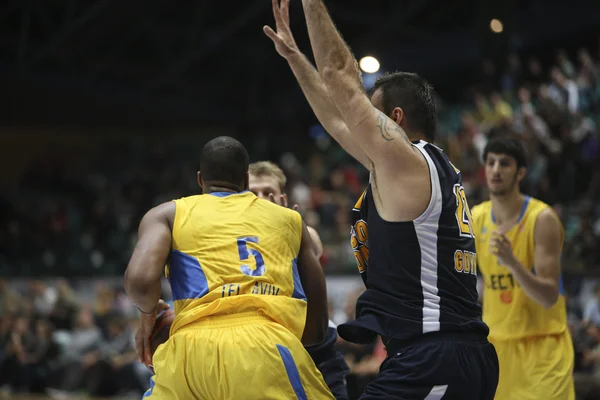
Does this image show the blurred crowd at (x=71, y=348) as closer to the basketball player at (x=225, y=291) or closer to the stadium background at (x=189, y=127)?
the stadium background at (x=189, y=127)

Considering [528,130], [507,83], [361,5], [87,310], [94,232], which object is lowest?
[87,310]

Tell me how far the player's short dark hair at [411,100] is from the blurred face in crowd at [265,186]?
1.75 meters

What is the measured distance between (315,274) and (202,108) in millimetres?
20769

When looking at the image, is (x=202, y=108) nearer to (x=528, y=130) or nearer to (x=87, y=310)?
(x=87, y=310)

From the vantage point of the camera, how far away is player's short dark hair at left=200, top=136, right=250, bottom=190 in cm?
422

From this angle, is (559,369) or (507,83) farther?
(507,83)

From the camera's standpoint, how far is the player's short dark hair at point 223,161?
4219 mm

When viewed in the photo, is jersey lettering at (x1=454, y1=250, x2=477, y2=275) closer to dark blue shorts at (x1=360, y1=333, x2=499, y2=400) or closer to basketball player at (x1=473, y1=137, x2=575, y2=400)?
dark blue shorts at (x1=360, y1=333, x2=499, y2=400)

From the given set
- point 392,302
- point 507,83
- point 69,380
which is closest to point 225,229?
point 392,302

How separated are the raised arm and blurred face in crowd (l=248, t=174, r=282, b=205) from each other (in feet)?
6.23

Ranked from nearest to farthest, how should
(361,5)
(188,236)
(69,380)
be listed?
(188,236) < (69,380) < (361,5)

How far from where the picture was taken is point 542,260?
209 inches

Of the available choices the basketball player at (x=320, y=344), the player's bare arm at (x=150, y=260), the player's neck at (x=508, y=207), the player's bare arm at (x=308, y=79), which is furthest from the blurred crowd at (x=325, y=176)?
the player's bare arm at (x=150, y=260)

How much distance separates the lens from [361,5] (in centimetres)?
2120
